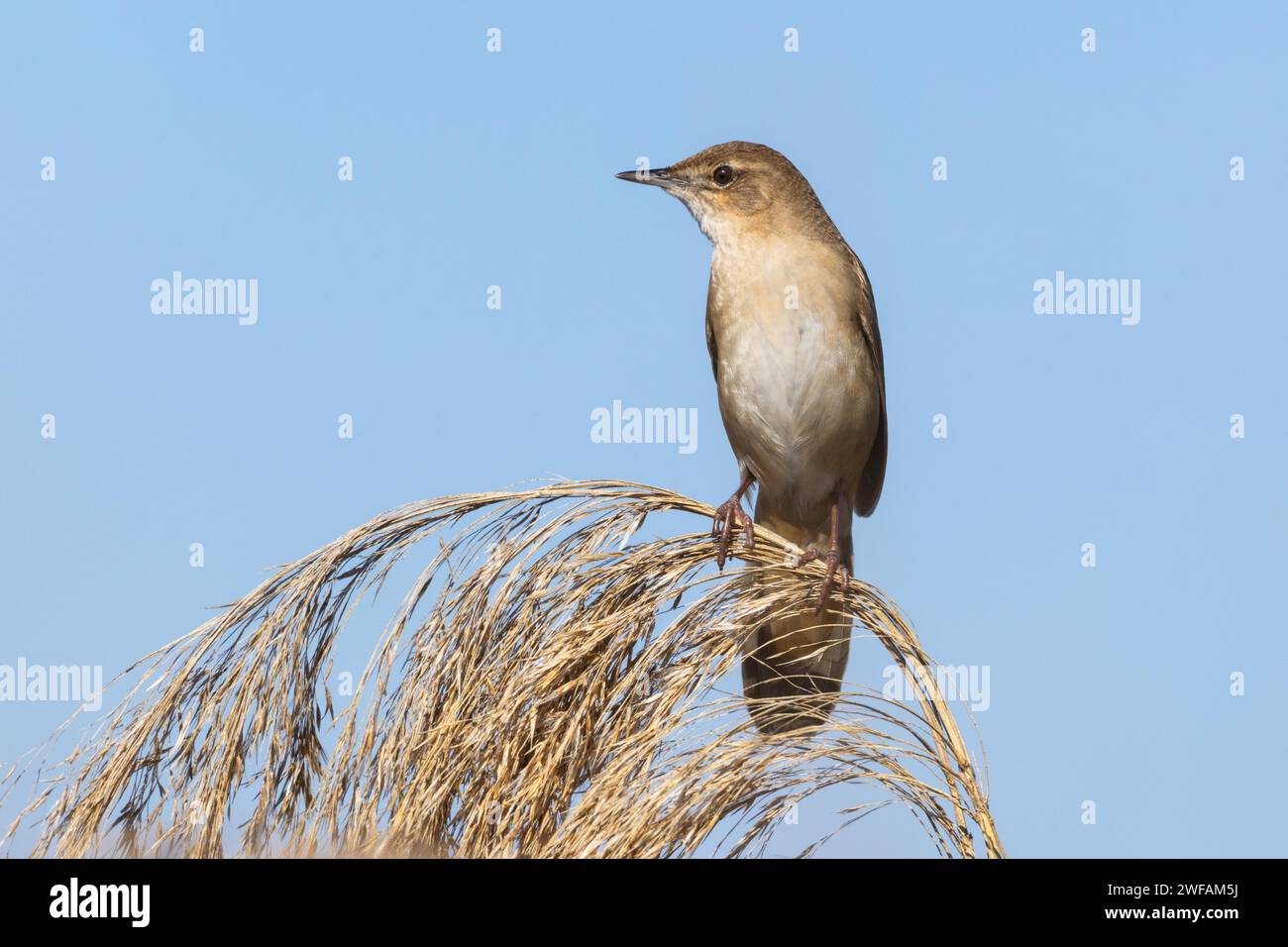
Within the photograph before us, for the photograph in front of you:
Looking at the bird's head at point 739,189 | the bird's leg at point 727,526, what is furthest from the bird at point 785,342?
the bird's leg at point 727,526

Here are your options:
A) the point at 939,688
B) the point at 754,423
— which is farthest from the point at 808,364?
the point at 939,688

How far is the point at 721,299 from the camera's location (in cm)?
467

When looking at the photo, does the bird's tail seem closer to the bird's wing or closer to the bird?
the bird

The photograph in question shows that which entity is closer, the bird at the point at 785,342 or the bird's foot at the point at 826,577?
the bird's foot at the point at 826,577

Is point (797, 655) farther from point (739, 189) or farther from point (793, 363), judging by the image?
point (739, 189)

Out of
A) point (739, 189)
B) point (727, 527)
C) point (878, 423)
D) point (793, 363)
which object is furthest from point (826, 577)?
point (739, 189)

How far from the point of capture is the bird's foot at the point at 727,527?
319cm

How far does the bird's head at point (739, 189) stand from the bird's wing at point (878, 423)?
1.02 ft

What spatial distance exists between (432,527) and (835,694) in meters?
1.01

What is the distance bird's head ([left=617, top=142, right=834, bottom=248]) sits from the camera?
4.72m

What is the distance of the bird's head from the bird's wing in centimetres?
31

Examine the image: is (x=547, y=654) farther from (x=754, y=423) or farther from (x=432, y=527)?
(x=754, y=423)

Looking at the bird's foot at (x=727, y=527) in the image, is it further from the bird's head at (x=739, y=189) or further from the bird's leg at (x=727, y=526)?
the bird's head at (x=739, y=189)
